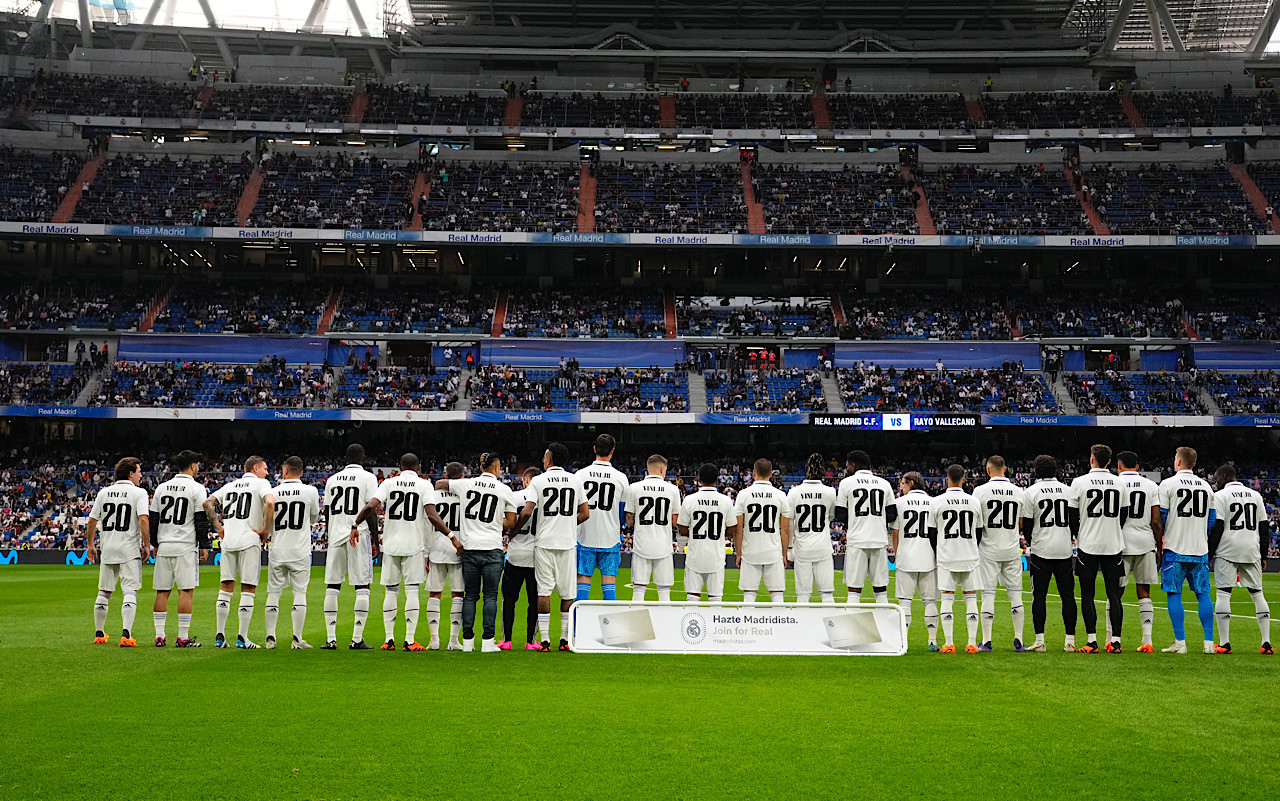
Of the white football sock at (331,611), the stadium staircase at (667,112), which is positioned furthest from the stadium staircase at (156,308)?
the white football sock at (331,611)

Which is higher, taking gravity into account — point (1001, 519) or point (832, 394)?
point (832, 394)

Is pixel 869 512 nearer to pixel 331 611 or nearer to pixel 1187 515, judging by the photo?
pixel 1187 515

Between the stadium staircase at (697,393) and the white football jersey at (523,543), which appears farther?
the stadium staircase at (697,393)

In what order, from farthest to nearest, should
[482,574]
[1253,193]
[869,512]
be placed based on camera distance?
[1253,193] → [869,512] → [482,574]

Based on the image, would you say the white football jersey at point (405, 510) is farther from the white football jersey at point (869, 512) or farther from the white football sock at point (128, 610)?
the white football jersey at point (869, 512)

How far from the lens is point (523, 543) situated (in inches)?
485

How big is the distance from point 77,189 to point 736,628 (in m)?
52.8

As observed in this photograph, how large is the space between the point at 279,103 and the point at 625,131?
772 inches

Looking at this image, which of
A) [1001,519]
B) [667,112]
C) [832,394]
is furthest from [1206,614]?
[667,112]

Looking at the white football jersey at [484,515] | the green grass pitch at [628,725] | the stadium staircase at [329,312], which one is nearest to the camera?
the green grass pitch at [628,725]

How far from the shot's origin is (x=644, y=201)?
5497 centimetres

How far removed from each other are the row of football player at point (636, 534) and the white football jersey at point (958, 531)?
0.02 metres

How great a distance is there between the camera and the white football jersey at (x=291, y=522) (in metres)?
12.3

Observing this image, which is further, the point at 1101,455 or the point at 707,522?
the point at 707,522
